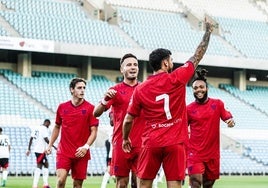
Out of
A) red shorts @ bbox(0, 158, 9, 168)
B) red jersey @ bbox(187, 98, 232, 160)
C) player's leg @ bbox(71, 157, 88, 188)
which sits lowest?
player's leg @ bbox(71, 157, 88, 188)

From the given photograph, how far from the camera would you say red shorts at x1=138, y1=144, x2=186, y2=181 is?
8.29 meters

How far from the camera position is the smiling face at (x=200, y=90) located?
437 inches

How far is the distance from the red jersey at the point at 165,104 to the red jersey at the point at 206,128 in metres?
2.76

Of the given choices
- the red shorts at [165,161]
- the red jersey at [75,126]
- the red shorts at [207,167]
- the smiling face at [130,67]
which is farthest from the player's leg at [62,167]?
the red shorts at [165,161]

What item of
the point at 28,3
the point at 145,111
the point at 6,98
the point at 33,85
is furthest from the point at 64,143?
the point at 28,3

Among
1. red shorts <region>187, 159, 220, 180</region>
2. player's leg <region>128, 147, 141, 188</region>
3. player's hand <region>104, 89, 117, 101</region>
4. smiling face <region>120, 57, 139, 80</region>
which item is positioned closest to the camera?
player's hand <region>104, 89, 117, 101</region>

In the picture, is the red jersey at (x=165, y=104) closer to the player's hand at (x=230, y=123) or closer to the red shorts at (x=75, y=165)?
the player's hand at (x=230, y=123)

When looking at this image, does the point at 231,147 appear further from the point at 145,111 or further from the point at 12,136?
the point at 145,111

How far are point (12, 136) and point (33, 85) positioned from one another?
6.82 metres

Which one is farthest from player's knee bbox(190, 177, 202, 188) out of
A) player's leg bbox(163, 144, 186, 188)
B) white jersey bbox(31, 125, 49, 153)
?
white jersey bbox(31, 125, 49, 153)

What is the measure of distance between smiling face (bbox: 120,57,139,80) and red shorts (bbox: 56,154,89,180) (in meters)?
2.20

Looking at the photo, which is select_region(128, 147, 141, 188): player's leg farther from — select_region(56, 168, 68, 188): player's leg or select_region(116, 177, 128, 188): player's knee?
select_region(56, 168, 68, 188): player's leg

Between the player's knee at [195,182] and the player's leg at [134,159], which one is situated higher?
the player's leg at [134,159]

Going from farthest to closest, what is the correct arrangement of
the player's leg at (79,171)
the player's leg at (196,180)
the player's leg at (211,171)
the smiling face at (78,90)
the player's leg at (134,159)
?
the smiling face at (78,90)
the player's leg at (79,171)
the player's leg at (211,171)
the player's leg at (196,180)
the player's leg at (134,159)
